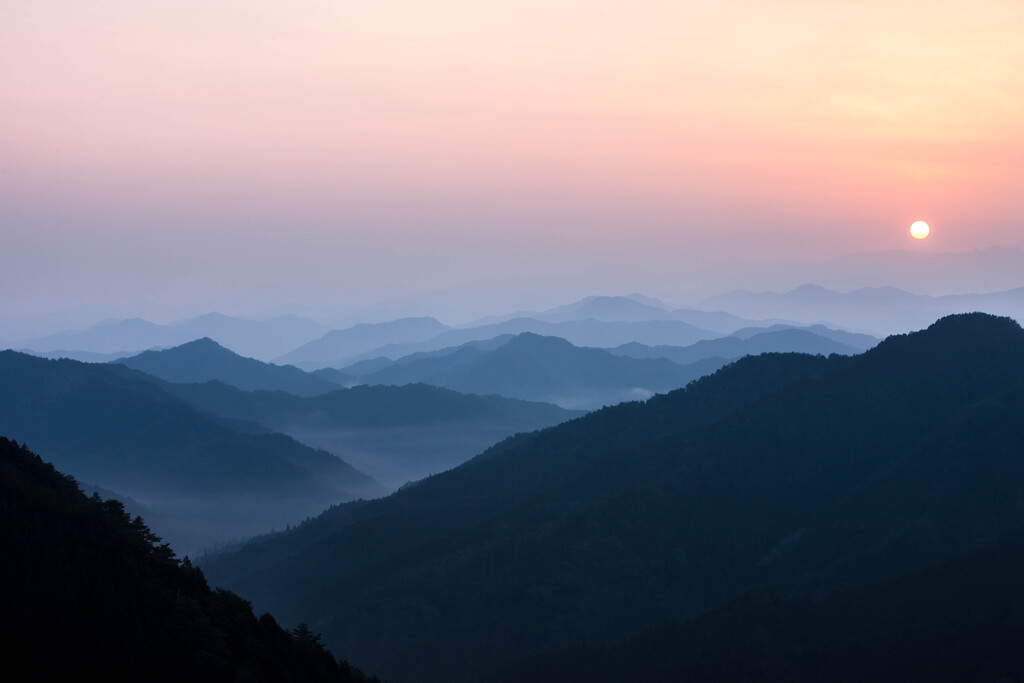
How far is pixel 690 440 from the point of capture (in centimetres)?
18738

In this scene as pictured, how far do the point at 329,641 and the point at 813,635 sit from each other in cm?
7875

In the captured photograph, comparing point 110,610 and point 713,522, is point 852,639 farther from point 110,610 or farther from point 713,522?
point 110,610

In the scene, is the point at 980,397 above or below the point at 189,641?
above

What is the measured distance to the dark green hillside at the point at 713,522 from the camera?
474 ft

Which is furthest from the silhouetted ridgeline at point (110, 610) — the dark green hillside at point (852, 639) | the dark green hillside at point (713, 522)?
the dark green hillside at point (713, 522)

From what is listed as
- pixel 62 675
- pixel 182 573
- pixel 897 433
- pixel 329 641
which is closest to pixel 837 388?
pixel 897 433

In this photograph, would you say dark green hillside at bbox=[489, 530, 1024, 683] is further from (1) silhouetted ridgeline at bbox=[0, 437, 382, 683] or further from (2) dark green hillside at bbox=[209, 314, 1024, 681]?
(1) silhouetted ridgeline at bbox=[0, 437, 382, 683]

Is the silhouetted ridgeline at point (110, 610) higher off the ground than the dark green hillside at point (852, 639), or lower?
higher

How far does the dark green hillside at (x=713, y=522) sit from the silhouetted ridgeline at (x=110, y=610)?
229 ft

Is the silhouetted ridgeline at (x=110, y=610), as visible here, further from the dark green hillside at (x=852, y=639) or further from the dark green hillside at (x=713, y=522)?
the dark green hillside at (x=713, y=522)

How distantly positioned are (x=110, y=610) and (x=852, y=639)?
262 ft

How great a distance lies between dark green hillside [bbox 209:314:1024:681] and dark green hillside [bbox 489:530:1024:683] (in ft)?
45.5

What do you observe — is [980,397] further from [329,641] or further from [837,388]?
[329,641]

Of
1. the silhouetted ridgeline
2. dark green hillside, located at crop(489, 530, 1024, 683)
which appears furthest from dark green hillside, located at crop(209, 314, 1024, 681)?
the silhouetted ridgeline
